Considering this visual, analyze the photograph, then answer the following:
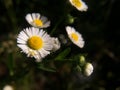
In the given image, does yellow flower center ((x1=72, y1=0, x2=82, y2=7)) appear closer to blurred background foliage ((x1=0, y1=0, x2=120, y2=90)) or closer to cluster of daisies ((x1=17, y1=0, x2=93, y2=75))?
cluster of daisies ((x1=17, y1=0, x2=93, y2=75))

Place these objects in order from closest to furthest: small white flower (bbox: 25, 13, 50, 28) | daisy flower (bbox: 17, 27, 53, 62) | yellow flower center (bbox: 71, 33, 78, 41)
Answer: daisy flower (bbox: 17, 27, 53, 62) → small white flower (bbox: 25, 13, 50, 28) → yellow flower center (bbox: 71, 33, 78, 41)

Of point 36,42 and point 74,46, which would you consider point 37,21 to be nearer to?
point 36,42

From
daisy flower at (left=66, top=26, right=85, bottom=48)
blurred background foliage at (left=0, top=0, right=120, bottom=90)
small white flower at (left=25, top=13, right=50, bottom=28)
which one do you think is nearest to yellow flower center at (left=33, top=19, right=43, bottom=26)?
small white flower at (left=25, top=13, right=50, bottom=28)

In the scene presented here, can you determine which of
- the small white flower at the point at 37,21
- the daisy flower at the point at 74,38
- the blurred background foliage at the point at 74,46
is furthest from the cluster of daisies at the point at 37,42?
the blurred background foliage at the point at 74,46

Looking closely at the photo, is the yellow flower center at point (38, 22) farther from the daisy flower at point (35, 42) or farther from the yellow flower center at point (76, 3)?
the yellow flower center at point (76, 3)

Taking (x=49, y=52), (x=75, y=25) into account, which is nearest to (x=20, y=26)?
(x=75, y=25)

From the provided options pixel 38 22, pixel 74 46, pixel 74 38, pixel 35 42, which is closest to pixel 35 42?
pixel 35 42

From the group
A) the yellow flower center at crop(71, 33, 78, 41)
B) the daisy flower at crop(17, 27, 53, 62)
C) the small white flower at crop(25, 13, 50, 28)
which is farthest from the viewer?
the yellow flower center at crop(71, 33, 78, 41)
